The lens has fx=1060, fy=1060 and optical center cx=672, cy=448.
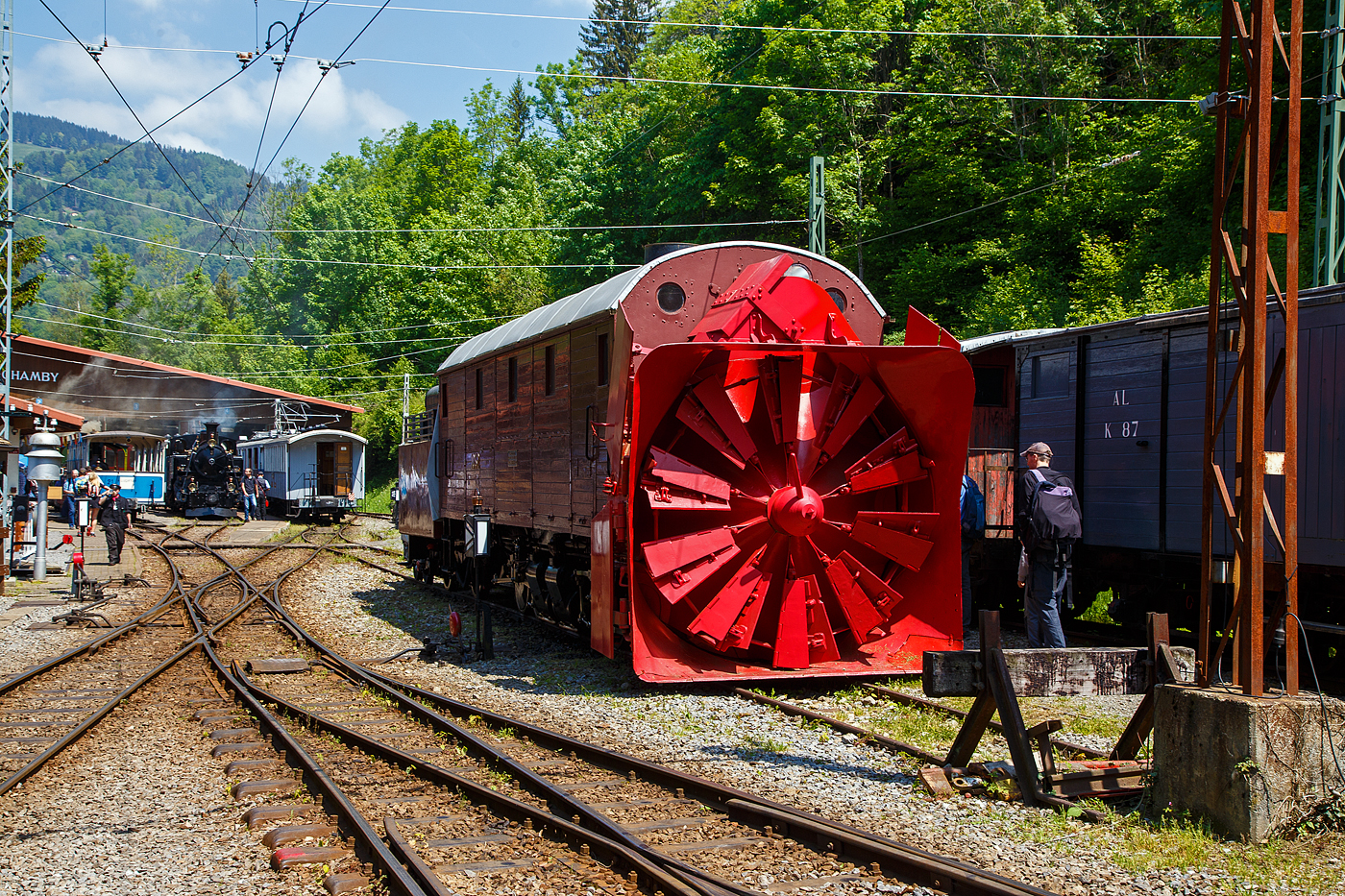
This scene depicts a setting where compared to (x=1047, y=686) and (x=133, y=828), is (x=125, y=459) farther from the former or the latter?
(x=1047, y=686)

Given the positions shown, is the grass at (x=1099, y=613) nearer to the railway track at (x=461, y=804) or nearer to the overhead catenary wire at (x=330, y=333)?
the railway track at (x=461, y=804)

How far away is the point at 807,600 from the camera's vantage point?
885 cm

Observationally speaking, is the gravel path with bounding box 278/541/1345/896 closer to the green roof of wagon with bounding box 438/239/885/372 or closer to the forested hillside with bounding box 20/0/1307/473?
the green roof of wagon with bounding box 438/239/885/372

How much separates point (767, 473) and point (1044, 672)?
3428 millimetres

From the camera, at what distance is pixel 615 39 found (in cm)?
6581

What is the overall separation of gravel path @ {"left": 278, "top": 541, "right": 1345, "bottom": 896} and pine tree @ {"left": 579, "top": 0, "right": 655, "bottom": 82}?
58064 mm

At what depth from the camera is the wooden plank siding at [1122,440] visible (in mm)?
10875

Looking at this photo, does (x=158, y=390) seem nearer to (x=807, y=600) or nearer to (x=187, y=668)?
(x=187, y=668)

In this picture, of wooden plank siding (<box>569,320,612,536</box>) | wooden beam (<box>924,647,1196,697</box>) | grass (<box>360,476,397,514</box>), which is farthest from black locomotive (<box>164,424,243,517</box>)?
wooden beam (<box>924,647,1196,697</box>)

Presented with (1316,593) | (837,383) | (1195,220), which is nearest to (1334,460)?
(1316,593)

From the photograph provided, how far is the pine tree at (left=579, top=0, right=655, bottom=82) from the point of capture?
65.2 m

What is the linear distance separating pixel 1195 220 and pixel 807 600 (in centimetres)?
1866

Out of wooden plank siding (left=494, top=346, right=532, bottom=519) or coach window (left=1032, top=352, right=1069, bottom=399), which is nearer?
wooden plank siding (left=494, top=346, right=532, bottom=519)

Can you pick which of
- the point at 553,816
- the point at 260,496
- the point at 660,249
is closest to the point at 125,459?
the point at 260,496
